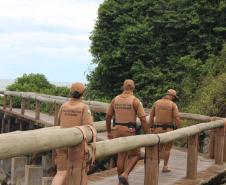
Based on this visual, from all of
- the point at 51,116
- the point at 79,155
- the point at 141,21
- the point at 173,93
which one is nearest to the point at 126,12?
the point at 141,21

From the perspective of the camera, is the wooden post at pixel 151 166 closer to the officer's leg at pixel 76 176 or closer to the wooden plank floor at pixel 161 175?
the wooden plank floor at pixel 161 175

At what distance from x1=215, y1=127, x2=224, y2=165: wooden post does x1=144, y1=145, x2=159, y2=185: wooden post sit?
4226mm

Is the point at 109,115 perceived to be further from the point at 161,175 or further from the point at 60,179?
the point at 60,179

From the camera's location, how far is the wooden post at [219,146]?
10633mm

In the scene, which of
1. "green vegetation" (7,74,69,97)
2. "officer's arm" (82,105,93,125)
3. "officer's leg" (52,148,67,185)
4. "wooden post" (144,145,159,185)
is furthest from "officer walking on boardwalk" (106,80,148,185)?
"green vegetation" (7,74,69,97)

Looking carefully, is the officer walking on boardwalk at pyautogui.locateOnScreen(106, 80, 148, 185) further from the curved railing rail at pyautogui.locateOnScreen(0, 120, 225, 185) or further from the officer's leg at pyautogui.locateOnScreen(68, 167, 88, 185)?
the officer's leg at pyautogui.locateOnScreen(68, 167, 88, 185)

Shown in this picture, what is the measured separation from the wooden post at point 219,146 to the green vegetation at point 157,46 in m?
7.90

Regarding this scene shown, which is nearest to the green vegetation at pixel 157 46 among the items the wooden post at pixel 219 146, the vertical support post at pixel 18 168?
the vertical support post at pixel 18 168

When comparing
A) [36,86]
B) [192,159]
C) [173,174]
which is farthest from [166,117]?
[36,86]

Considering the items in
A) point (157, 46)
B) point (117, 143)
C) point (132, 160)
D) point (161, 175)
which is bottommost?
point (161, 175)

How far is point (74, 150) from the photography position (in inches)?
173

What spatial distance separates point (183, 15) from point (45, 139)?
18597mm

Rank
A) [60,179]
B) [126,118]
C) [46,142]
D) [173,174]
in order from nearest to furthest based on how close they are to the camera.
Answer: [46,142], [60,179], [126,118], [173,174]

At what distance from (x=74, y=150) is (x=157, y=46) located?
18379mm
